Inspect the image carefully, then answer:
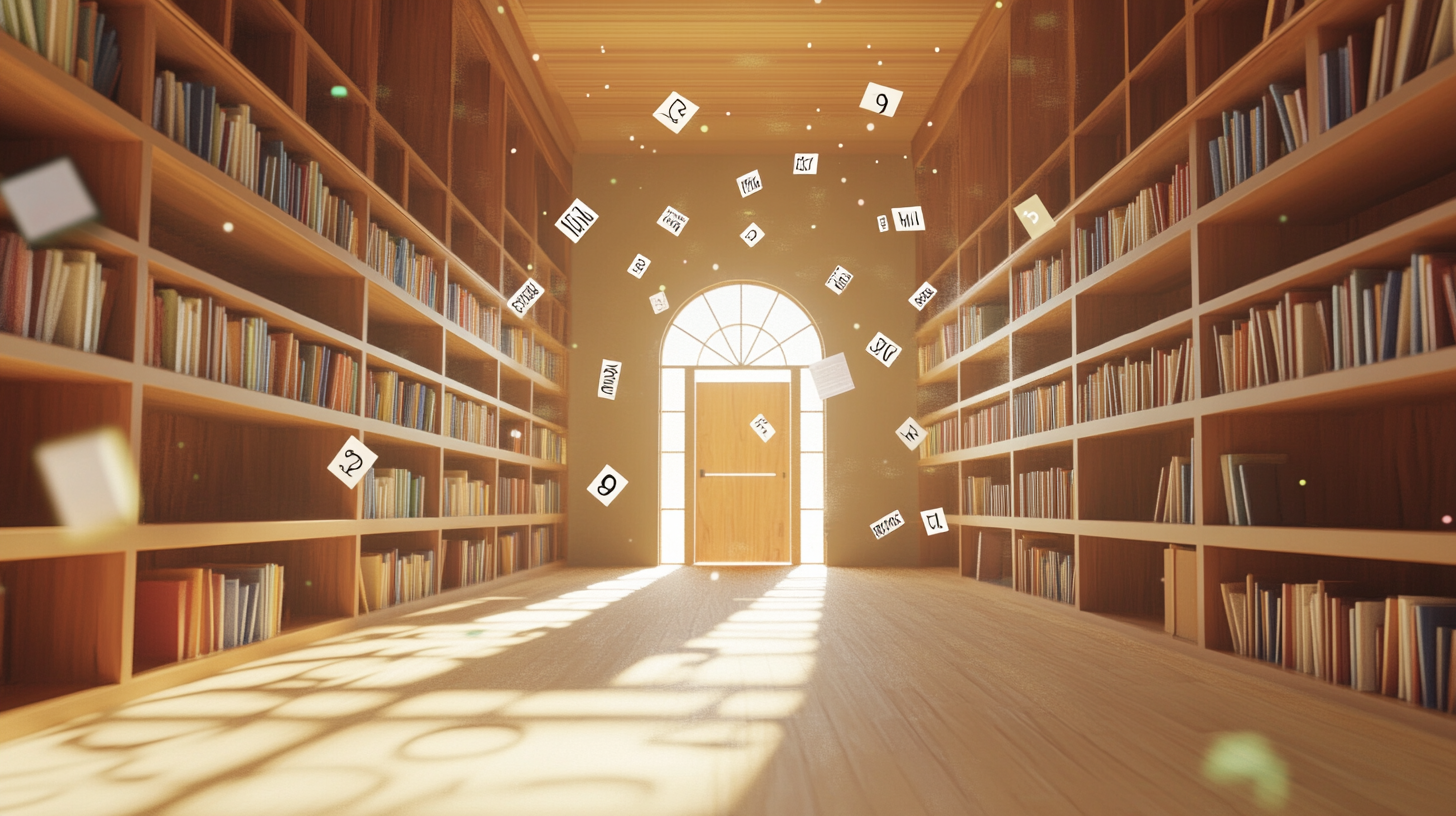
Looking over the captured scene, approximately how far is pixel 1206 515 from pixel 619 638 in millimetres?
2123

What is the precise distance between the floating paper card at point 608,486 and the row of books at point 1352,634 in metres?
5.61

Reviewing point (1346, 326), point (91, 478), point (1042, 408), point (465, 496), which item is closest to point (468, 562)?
point (465, 496)

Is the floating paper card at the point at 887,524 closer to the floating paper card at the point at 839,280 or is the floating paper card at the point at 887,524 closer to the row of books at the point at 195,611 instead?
the floating paper card at the point at 839,280

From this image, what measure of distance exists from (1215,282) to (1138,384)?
2.36 ft

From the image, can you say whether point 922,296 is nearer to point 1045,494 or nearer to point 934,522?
point 934,522

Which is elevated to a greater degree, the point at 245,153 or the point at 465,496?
the point at 245,153

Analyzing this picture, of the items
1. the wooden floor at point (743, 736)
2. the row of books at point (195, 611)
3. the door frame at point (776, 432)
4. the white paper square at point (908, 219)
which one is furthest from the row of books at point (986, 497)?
the row of books at point (195, 611)

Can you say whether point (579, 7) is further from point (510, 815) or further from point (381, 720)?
point (510, 815)

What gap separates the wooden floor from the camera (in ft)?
5.08

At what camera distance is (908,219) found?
8164mm

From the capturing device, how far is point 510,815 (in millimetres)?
1463

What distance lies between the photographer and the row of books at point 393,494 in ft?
13.2

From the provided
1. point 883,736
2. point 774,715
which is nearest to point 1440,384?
point 883,736

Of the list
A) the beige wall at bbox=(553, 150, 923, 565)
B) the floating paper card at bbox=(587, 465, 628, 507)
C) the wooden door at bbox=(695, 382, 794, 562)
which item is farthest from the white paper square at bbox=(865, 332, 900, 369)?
the floating paper card at bbox=(587, 465, 628, 507)
